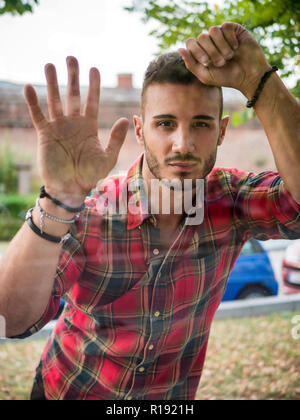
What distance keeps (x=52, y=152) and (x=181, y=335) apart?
2.58 feet

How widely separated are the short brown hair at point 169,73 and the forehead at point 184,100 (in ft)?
0.05

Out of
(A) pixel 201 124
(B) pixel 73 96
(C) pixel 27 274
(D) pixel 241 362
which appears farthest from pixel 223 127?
(D) pixel 241 362

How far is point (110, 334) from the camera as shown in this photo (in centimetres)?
125

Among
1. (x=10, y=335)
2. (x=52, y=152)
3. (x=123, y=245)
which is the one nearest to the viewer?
(x=52, y=152)

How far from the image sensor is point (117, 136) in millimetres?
1011

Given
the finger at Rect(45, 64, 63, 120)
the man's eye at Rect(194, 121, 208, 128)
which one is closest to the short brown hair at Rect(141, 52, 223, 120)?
the man's eye at Rect(194, 121, 208, 128)

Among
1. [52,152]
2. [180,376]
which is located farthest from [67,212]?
[180,376]

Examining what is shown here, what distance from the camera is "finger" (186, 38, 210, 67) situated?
104 centimetres

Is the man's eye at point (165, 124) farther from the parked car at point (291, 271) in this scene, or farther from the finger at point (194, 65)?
the parked car at point (291, 271)

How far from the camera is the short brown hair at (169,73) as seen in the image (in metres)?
1.12

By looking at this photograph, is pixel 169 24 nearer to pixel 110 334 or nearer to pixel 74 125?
pixel 74 125

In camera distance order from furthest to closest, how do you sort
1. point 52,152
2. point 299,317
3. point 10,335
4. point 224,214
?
point 299,317, point 224,214, point 10,335, point 52,152

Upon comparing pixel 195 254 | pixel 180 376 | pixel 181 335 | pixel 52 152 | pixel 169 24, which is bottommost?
pixel 180 376

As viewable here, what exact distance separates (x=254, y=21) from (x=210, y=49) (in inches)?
19.8
